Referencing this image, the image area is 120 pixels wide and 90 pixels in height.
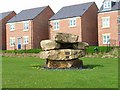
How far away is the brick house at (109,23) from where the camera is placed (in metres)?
51.4

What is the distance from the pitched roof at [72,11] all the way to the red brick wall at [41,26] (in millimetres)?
2503

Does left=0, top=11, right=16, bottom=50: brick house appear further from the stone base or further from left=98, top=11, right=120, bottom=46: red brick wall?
the stone base

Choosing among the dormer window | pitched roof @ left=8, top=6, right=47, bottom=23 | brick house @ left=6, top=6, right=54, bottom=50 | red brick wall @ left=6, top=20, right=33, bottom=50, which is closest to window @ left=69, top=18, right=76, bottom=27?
the dormer window

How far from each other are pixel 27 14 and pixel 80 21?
46.8ft

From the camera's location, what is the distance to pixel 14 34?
6512 cm

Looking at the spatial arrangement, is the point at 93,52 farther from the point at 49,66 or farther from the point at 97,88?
the point at 97,88

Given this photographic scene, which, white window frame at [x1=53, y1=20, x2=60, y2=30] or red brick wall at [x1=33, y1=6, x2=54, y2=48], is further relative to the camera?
red brick wall at [x1=33, y1=6, x2=54, y2=48]

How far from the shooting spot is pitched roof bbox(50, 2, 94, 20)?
185 feet

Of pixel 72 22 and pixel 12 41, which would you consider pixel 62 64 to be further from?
pixel 12 41

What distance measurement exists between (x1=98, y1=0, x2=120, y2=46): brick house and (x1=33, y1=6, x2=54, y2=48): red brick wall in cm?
1296

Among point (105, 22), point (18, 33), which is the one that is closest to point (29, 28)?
point (18, 33)

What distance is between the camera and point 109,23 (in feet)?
172

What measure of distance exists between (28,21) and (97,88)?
162 feet

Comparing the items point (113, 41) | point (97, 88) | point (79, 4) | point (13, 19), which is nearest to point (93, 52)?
point (113, 41)
